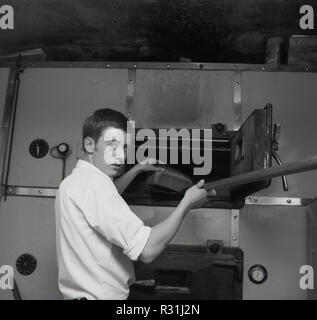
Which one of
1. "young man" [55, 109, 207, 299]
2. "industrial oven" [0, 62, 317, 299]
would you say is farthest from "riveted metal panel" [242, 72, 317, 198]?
"young man" [55, 109, 207, 299]

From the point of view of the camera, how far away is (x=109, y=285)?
5.89 feet

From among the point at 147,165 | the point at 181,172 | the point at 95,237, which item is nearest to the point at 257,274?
the point at 181,172

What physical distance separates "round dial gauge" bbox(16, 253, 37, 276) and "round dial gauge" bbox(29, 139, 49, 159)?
0.58 metres

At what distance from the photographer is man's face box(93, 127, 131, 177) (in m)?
1.94

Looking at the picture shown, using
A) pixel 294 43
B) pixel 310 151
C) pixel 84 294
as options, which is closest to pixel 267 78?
pixel 294 43

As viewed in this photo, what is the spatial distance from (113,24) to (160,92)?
0.48 m

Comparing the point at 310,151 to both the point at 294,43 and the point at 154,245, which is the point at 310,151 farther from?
the point at 154,245

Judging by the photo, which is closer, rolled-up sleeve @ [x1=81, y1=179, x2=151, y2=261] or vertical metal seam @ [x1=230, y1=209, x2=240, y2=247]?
rolled-up sleeve @ [x1=81, y1=179, x2=151, y2=261]

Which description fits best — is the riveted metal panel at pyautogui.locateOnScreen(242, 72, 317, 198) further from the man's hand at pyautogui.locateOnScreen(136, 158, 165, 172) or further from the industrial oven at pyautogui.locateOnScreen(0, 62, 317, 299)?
the man's hand at pyautogui.locateOnScreen(136, 158, 165, 172)

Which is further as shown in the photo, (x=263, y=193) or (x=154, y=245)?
(x=263, y=193)

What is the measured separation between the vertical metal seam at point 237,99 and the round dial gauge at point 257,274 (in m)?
0.80

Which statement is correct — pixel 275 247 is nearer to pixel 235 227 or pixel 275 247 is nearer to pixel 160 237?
pixel 235 227

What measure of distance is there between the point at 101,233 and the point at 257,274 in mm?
1101

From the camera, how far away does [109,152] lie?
195 cm
